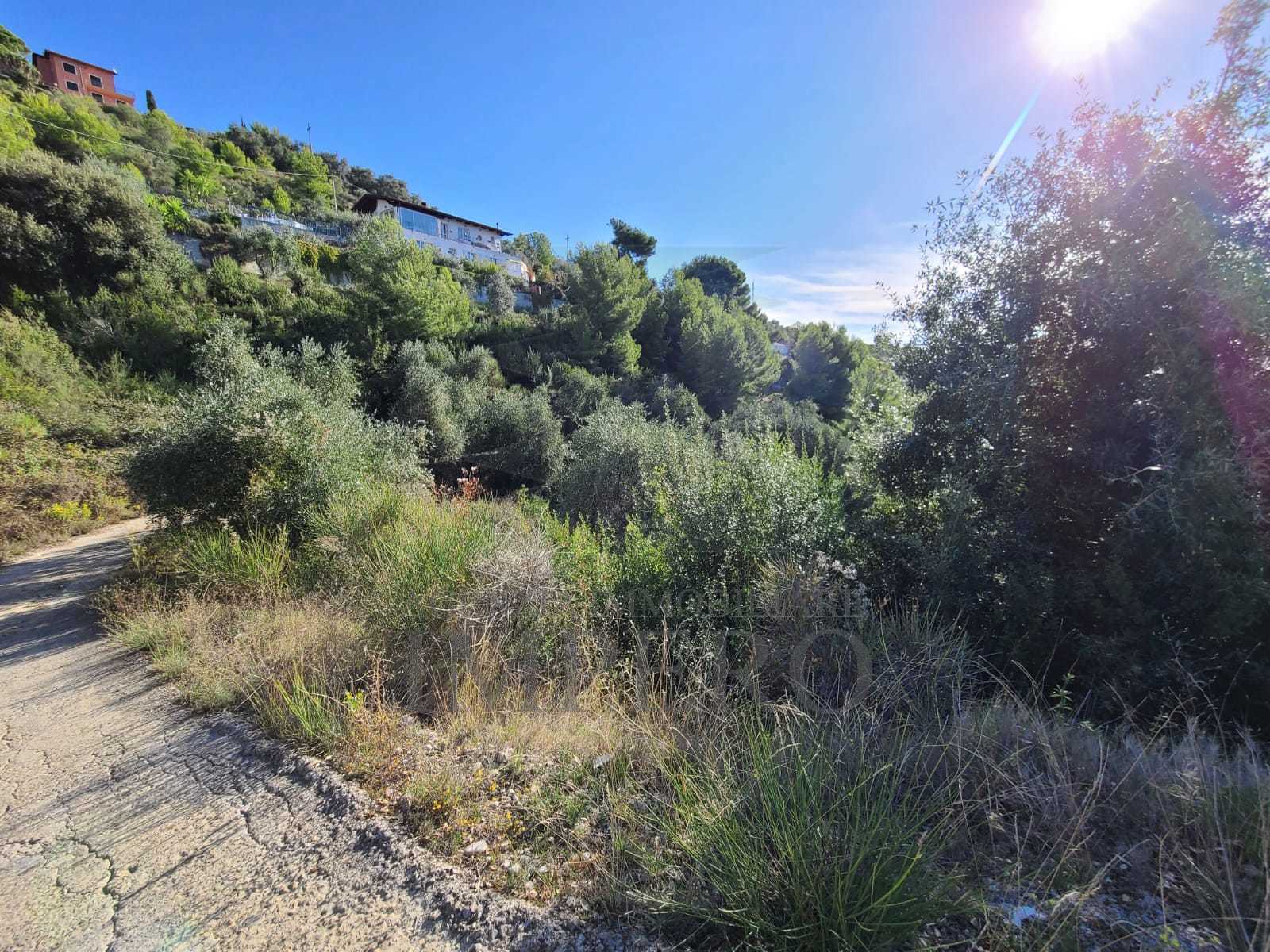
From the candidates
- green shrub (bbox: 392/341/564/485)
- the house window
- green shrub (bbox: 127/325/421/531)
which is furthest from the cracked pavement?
the house window

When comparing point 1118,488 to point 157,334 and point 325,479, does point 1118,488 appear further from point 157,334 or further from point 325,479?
point 157,334

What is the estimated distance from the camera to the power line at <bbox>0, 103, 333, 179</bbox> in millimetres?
26242

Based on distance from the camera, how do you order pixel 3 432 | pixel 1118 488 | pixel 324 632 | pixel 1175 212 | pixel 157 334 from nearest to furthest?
pixel 324 632, pixel 1175 212, pixel 1118 488, pixel 3 432, pixel 157 334

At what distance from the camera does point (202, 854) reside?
6.06ft

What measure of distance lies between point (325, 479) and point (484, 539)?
8.10ft

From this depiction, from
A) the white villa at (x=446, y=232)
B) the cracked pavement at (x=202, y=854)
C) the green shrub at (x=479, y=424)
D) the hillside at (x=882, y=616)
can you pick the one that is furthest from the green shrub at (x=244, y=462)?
the white villa at (x=446, y=232)

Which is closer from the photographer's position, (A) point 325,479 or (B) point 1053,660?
(B) point 1053,660

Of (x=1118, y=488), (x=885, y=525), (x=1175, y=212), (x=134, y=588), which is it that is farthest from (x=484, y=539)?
(x=1175, y=212)

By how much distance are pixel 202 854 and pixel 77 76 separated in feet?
252

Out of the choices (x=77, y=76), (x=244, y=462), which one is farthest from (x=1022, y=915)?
(x=77, y=76)

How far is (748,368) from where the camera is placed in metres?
28.9

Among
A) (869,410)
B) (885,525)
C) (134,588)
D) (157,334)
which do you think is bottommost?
(134,588)

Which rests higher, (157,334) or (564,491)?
(157,334)

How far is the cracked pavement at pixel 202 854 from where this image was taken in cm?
155
